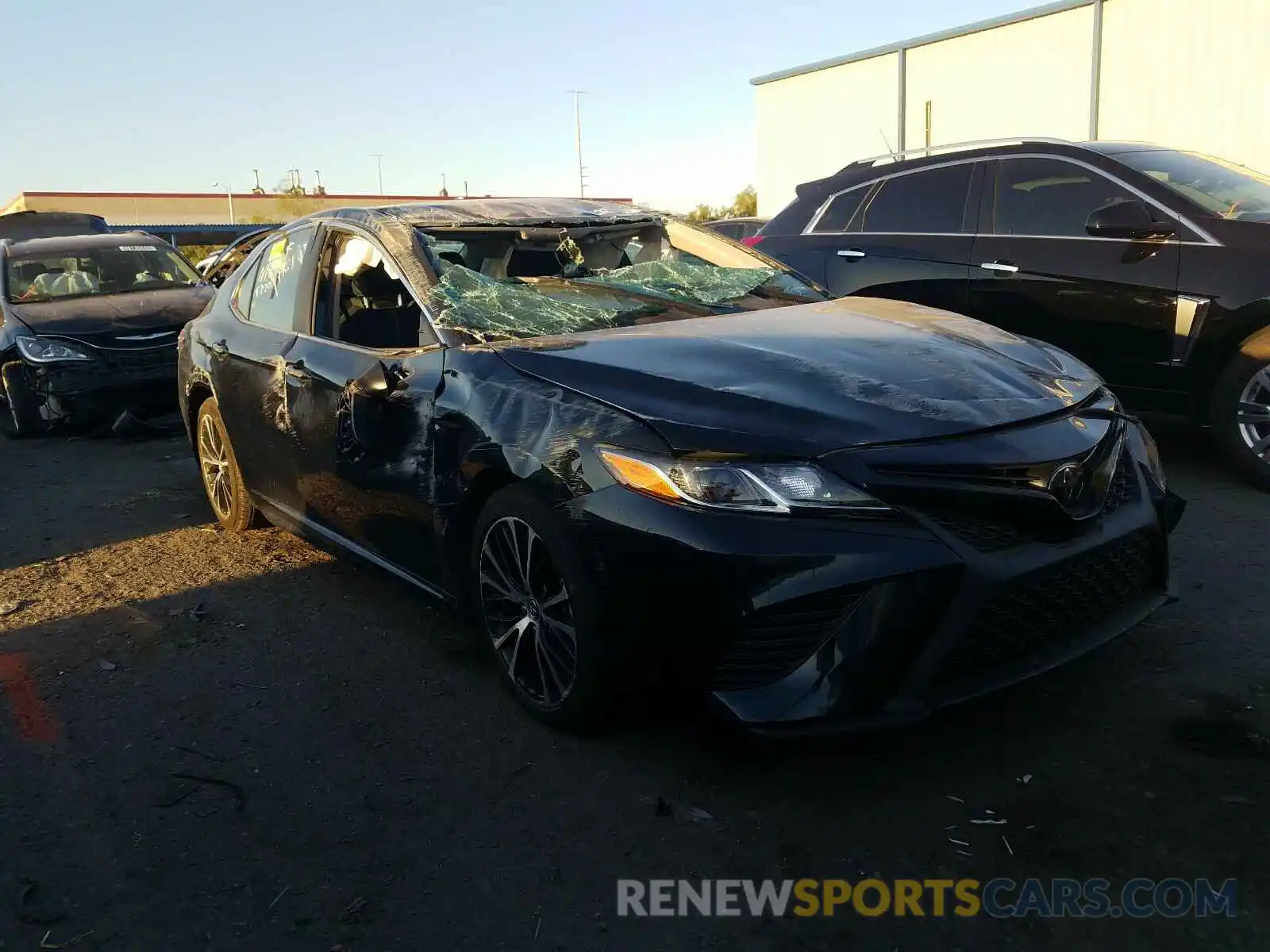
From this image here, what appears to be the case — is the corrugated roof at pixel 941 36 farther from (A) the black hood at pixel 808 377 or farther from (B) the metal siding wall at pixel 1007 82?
(A) the black hood at pixel 808 377

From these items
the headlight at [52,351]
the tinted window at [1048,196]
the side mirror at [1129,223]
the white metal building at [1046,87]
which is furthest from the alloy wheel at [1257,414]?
the white metal building at [1046,87]

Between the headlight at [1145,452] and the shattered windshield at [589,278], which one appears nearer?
the headlight at [1145,452]

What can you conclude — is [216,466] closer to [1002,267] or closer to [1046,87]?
[1002,267]

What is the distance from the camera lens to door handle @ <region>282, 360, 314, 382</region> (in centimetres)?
424

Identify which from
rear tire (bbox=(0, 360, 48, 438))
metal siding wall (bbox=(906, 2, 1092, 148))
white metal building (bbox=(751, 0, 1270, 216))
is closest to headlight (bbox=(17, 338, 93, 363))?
rear tire (bbox=(0, 360, 48, 438))

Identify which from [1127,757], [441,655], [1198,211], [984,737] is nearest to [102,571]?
[441,655]

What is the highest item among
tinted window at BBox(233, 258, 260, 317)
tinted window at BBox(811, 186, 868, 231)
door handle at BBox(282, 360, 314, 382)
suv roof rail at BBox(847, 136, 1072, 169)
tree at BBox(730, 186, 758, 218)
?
tree at BBox(730, 186, 758, 218)

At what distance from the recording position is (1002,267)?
612cm

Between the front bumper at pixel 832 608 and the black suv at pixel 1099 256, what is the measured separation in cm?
317

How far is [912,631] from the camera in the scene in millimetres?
2582

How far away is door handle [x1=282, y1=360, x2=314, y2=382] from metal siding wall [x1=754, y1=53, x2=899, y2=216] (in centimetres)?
2372

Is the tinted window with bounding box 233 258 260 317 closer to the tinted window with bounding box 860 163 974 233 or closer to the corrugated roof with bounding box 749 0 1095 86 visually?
the tinted window with bounding box 860 163 974 233

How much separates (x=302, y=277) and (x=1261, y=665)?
3878mm

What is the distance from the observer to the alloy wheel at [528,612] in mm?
3070
